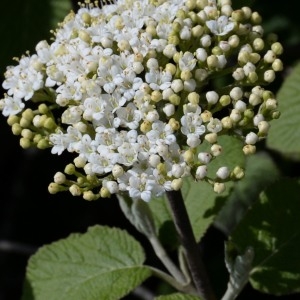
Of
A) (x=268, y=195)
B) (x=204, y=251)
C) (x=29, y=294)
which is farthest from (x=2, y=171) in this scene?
(x=268, y=195)

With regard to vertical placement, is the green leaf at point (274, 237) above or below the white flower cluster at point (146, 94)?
below

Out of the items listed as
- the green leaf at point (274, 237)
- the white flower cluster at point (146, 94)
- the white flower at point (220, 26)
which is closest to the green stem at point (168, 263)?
the green leaf at point (274, 237)

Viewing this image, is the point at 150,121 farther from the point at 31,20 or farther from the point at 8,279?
the point at 8,279

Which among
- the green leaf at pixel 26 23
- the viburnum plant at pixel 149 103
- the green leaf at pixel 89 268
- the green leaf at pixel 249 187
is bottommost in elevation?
the green leaf at pixel 249 187

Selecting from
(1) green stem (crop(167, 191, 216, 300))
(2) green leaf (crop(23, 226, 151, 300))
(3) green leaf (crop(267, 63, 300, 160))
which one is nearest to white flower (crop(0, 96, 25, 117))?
(1) green stem (crop(167, 191, 216, 300))

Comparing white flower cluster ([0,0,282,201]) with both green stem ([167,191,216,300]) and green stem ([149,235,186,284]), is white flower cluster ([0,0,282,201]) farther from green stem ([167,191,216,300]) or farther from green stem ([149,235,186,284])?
green stem ([149,235,186,284])

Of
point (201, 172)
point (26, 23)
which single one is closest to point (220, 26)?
point (201, 172)

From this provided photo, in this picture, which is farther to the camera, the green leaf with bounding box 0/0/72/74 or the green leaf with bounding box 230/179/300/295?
the green leaf with bounding box 0/0/72/74

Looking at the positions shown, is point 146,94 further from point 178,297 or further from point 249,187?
point 249,187

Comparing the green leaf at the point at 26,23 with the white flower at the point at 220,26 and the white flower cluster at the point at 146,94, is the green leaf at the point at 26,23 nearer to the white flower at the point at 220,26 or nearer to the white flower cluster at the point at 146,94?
the white flower cluster at the point at 146,94
